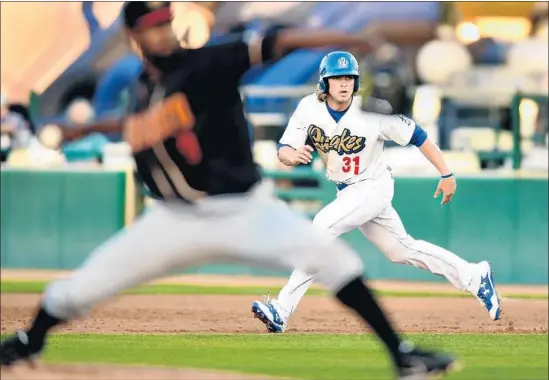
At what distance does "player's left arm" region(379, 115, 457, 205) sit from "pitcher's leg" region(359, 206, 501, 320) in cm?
45

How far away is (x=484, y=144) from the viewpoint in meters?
16.4

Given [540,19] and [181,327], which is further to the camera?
[540,19]

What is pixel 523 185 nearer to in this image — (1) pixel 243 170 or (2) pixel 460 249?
(2) pixel 460 249

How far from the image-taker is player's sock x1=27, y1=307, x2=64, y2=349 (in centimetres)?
615

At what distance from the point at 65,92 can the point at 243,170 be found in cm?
1832

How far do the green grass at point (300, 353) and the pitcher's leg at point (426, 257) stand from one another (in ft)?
1.04

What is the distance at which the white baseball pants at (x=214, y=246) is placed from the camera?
5.69m

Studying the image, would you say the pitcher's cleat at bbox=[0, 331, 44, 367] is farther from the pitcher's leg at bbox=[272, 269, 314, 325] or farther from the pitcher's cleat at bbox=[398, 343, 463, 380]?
the pitcher's leg at bbox=[272, 269, 314, 325]

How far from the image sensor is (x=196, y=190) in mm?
5727

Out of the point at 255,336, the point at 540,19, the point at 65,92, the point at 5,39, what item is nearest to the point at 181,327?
the point at 255,336

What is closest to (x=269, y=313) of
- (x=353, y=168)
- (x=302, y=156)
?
(x=353, y=168)

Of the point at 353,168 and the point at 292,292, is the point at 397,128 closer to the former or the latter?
the point at 353,168

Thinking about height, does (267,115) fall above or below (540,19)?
→ below

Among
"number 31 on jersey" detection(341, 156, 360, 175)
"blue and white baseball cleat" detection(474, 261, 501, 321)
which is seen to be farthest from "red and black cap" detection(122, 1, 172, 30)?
"blue and white baseball cleat" detection(474, 261, 501, 321)
